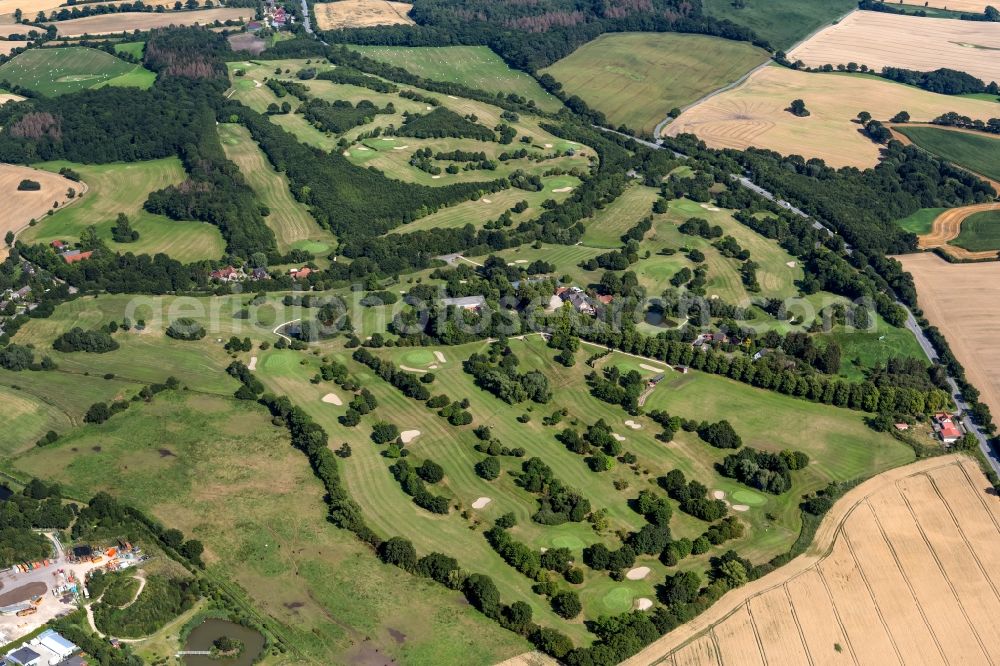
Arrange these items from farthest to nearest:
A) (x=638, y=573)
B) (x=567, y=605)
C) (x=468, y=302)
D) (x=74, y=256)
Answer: (x=74, y=256) < (x=468, y=302) < (x=638, y=573) < (x=567, y=605)

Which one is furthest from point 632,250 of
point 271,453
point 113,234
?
point 113,234

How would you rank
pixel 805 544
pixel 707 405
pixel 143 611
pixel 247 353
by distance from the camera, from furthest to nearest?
pixel 247 353, pixel 707 405, pixel 805 544, pixel 143 611

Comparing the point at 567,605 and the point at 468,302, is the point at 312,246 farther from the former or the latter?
the point at 567,605

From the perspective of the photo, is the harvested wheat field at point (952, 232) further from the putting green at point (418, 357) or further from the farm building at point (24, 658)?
the farm building at point (24, 658)

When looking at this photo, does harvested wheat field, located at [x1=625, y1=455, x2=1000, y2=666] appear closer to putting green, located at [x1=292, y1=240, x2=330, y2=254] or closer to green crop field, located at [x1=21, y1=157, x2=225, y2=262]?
putting green, located at [x1=292, y1=240, x2=330, y2=254]

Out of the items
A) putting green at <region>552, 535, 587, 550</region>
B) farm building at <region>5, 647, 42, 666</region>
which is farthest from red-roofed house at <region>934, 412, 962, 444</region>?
farm building at <region>5, 647, 42, 666</region>

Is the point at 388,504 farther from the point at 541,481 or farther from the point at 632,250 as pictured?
the point at 632,250

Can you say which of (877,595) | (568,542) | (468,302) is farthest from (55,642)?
(877,595)
